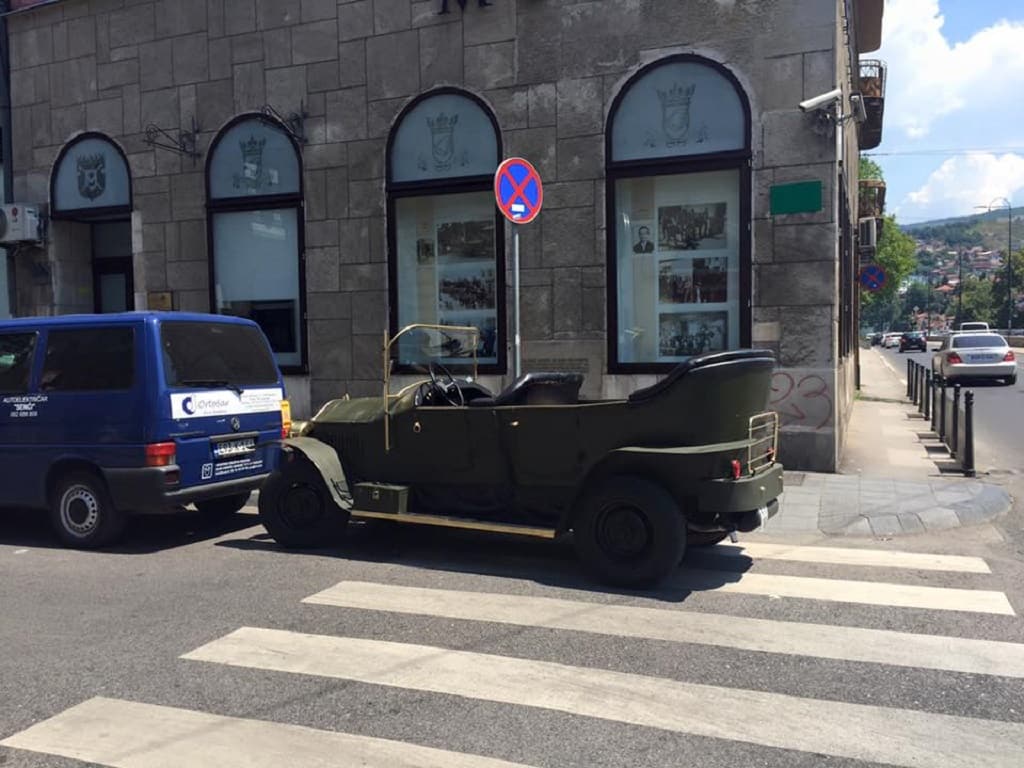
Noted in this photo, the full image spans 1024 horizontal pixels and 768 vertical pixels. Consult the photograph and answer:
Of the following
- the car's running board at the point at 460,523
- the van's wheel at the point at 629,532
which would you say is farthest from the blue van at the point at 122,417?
the van's wheel at the point at 629,532

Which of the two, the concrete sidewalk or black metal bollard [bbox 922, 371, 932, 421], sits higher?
black metal bollard [bbox 922, 371, 932, 421]

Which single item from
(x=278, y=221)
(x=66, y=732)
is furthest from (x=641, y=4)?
(x=66, y=732)

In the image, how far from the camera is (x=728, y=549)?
6957 mm

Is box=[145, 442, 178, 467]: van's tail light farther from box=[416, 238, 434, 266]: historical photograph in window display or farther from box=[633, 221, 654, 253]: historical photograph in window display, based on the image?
box=[633, 221, 654, 253]: historical photograph in window display

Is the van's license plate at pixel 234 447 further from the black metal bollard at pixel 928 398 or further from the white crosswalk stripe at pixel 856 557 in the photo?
the black metal bollard at pixel 928 398

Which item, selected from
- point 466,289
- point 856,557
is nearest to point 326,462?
point 856,557

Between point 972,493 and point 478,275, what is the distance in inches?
259

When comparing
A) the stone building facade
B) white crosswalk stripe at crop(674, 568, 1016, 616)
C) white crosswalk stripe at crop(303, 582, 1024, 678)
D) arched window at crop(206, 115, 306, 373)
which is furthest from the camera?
arched window at crop(206, 115, 306, 373)

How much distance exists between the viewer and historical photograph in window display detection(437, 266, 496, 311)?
11.8 m

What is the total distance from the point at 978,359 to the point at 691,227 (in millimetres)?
18164

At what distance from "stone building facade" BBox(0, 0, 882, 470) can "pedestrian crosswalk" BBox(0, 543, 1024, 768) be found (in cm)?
484

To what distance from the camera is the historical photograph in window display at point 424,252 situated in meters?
12.1

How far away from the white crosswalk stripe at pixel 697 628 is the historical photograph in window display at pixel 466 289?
6454 millimetres

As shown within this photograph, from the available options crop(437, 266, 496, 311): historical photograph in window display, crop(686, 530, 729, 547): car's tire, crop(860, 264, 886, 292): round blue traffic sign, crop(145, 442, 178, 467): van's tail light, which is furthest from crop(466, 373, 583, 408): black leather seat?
crop(860, 264, 886, 292): round blue traffic sign
